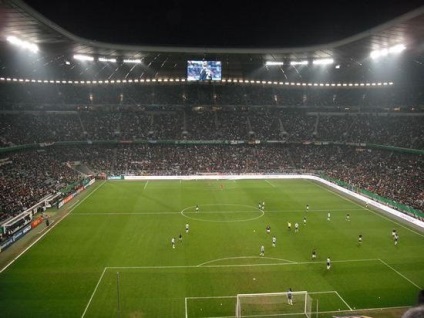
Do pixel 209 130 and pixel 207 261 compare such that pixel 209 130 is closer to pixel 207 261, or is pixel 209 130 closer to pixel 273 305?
pixel 207 261

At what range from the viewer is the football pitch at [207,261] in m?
21.3

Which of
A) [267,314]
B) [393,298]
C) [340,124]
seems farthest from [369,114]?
[267,314]

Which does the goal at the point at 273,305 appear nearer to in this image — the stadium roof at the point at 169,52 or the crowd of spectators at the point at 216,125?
the stadium roof at the point at 169,52

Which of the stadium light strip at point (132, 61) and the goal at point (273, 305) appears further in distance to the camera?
the stadium light strip at point (132, 61)

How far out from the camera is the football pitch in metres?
21.3

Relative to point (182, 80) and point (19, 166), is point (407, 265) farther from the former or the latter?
point (182, 80)

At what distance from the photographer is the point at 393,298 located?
869 inches

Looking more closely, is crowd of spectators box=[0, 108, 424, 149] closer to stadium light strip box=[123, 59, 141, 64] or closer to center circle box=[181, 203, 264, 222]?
stadium light strip box=[123, 59, 141, 64]

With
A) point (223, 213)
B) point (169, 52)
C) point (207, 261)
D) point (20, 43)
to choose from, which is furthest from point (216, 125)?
point (207, 261)

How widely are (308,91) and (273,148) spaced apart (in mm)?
18082

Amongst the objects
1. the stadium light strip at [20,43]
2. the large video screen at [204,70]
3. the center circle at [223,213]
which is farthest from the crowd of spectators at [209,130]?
the center circle at [223,213]

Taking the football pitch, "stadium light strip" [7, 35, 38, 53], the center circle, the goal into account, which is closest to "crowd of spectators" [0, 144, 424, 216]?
the football pitch

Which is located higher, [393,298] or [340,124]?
[340,124]

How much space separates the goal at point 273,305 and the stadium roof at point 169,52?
89.3 feet
